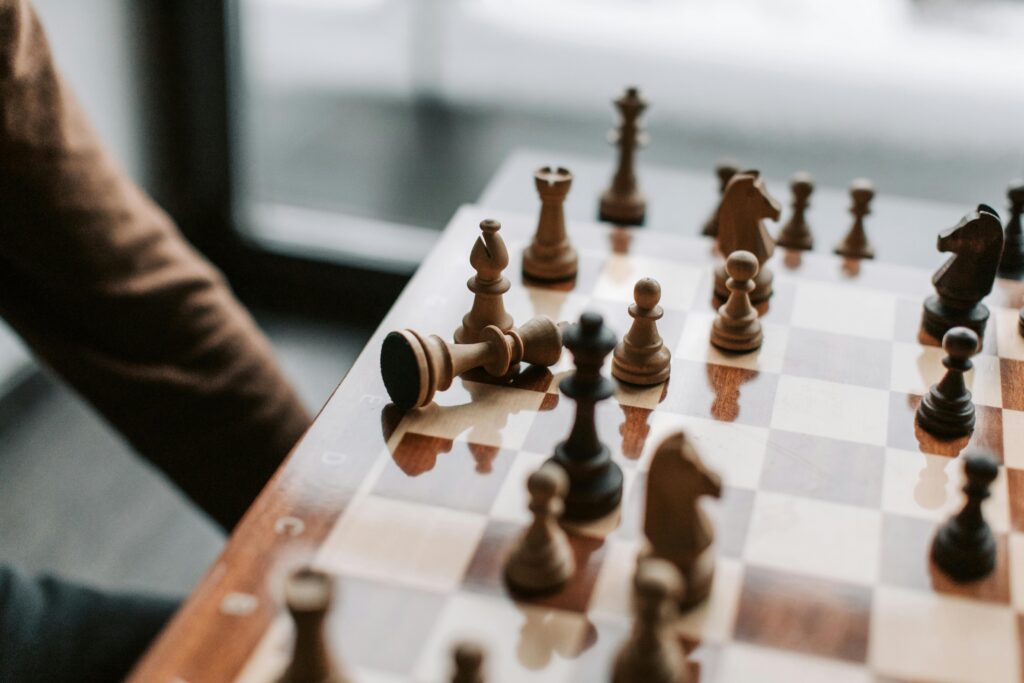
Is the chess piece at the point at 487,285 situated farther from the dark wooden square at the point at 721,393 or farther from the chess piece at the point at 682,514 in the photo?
the chess piece at the point at 682,514

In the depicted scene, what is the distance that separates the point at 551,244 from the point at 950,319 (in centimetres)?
52

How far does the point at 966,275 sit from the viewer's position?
1.48 m

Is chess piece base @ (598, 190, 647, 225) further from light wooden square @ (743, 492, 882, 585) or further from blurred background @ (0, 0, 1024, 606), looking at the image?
blurred background @ (0, 0, 1024, 606)

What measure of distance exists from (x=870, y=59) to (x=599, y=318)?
2037 millimetres

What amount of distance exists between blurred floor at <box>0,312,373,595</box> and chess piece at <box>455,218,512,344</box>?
1.22m

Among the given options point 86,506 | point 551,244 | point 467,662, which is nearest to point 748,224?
point 551,244

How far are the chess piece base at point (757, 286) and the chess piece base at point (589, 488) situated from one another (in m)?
0.49

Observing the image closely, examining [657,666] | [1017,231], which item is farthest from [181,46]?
[657,666]

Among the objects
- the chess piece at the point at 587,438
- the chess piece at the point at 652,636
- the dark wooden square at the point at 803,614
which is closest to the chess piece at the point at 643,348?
the chess piece at the point at 587,438

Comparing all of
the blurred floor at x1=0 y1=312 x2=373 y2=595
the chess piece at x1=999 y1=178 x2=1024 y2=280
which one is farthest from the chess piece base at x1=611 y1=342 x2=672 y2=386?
the blurred floor at x1=0 y1=312 x2=373 y2=595

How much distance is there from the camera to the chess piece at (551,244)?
5.26 ft

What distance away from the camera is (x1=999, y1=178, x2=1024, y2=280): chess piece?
1.70m

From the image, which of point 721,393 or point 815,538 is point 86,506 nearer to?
point 721,393

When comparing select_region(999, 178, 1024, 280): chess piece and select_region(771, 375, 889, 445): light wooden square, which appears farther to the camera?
select_region(999, 178, 1024, 280): chess piece
